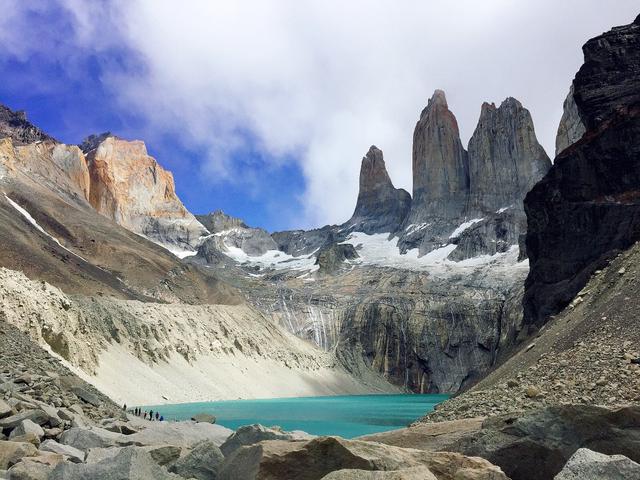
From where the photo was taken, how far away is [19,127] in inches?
6545

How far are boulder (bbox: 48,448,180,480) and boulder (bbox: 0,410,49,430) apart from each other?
543 centimetres

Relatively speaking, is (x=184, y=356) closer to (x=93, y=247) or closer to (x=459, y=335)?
(x=93, y=247)

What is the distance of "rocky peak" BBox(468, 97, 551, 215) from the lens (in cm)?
18788

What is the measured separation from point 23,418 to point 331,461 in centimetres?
771

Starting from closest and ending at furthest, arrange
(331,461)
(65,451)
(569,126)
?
(331,461) → (65,451) → (569,126)

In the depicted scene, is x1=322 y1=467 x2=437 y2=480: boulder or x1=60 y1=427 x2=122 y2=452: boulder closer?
x1=322 y1=467 x2=437 y2=480: boulder

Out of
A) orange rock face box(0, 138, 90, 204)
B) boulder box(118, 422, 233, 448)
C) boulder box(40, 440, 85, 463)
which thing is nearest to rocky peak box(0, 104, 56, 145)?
orange rock face box(0, 138, 90, 204)

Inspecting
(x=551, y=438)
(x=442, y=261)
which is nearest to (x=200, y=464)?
(x=551, y=438)

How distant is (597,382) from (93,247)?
98.9 m

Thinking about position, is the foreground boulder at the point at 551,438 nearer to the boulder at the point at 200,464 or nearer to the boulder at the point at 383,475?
the boulder at the point at 383,475

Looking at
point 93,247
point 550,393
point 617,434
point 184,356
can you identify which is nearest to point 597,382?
point 550,393

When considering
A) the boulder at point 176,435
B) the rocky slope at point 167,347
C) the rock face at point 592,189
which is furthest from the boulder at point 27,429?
the rocky slope at point 167,347

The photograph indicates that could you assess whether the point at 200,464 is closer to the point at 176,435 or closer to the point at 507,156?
the point at 176,435

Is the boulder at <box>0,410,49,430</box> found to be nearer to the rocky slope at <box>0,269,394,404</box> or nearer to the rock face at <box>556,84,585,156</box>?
the rocky slope at <box>0,269,394,404</box>
